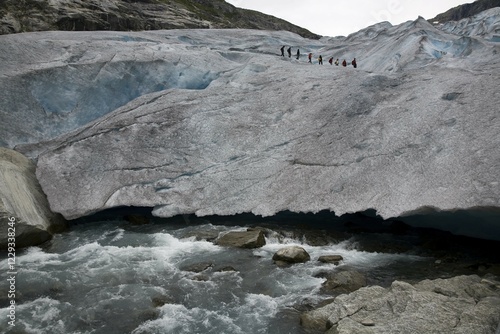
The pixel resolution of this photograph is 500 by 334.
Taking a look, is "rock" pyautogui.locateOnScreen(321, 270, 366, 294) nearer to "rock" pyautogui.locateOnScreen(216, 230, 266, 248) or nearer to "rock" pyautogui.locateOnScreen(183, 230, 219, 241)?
"rock" pyautogui.locateOnScreen(216, 230, 266, 248)

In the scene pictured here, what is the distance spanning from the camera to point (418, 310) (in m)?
9.67

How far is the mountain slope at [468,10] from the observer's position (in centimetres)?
11097

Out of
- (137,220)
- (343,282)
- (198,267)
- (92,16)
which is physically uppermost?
(92,16)

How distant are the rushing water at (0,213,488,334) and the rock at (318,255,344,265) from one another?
0.27 metres

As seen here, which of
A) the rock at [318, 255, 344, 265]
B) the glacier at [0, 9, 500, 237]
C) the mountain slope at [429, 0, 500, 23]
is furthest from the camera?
the mountain slope at [429, 0, 500, 23]

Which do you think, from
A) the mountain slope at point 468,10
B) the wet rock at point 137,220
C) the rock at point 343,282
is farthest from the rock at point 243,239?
the mountain slope at point 468,10

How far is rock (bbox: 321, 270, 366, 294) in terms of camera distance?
1214 cm

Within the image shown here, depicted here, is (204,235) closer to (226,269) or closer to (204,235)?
(204,235)

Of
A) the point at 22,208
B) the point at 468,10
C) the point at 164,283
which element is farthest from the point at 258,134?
the point at 468,10

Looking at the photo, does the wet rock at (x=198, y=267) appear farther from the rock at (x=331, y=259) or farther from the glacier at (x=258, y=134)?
the rock at (x=331, y=259)

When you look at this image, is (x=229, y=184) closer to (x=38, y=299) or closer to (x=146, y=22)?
(x=38, y=299)

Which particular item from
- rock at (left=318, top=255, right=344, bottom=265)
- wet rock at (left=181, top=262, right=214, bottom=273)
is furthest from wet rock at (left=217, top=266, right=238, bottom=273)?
rock at (left=318, top=255, right=344, bottom=265)

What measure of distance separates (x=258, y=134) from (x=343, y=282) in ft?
29.2

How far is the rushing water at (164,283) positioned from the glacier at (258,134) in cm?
170
